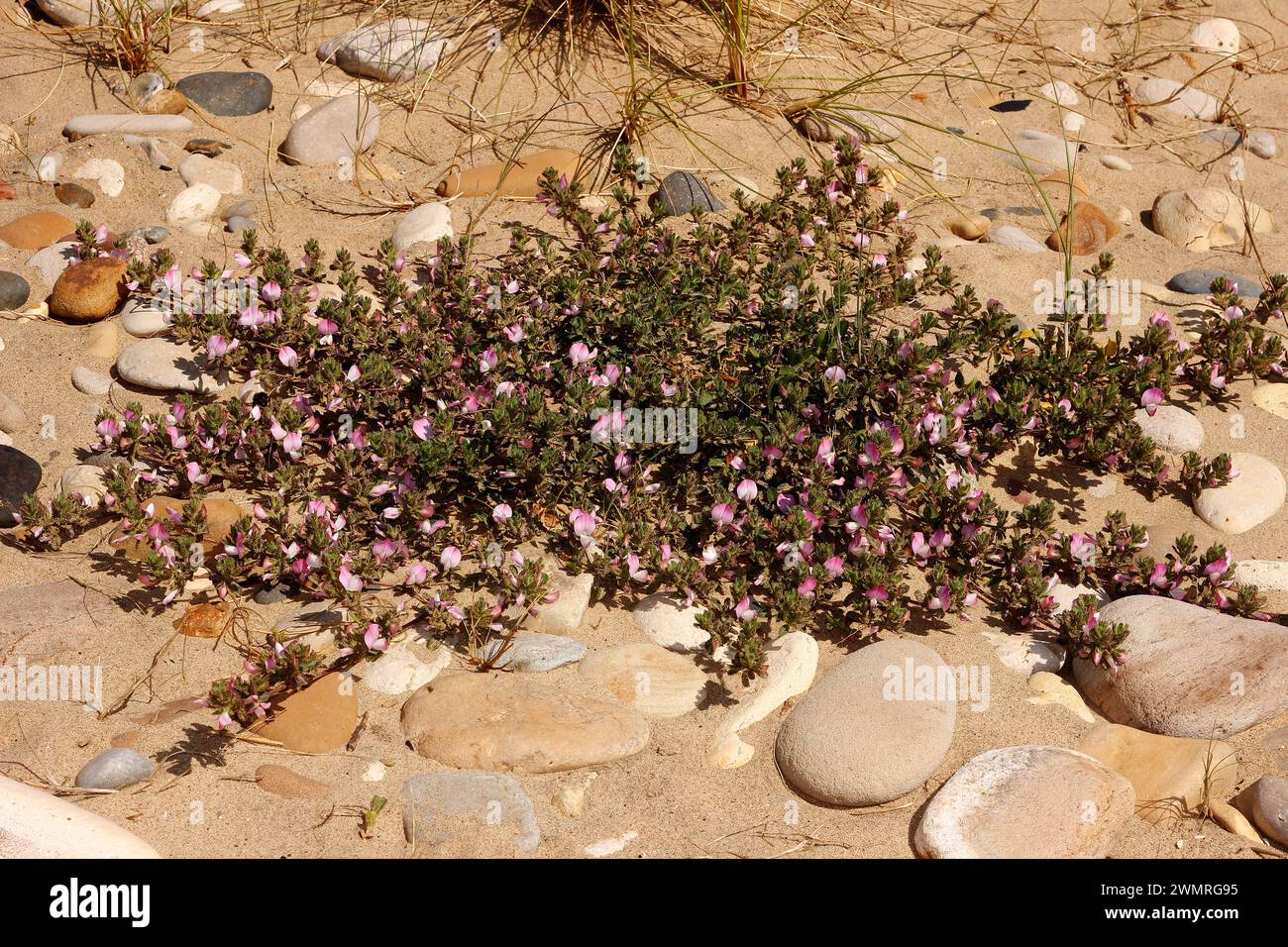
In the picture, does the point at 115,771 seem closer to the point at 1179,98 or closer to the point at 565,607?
the point at 565,607

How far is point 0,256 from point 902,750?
4.79 meters

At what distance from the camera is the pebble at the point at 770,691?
12.1 ft

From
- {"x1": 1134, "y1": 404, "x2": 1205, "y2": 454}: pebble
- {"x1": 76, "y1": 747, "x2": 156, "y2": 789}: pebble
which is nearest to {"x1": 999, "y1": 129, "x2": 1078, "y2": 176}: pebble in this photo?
{"x1": 1134, "y1": 404, "x2": 1205, "y2": 454}: pebble

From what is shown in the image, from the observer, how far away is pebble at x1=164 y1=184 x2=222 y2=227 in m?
5.85

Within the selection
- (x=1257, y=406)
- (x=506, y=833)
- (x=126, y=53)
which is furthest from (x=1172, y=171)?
(x=126, y=53)

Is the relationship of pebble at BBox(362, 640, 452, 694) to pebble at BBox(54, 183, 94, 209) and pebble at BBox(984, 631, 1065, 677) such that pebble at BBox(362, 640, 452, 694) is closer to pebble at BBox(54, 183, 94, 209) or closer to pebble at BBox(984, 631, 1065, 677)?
pebble at BBox(984, 631, 1065, 677)

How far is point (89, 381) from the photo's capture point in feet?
16.4

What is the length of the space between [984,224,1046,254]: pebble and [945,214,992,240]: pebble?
43 millimetres

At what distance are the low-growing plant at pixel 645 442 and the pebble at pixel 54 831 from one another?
19.3 inches

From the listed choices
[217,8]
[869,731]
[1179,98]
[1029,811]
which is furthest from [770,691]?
[217,8]

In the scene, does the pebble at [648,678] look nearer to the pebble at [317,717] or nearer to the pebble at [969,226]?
the pebble at [317,717]

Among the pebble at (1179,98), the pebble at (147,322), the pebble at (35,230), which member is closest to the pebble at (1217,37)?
the pebble at (1179,98)

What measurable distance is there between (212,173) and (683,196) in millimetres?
2489

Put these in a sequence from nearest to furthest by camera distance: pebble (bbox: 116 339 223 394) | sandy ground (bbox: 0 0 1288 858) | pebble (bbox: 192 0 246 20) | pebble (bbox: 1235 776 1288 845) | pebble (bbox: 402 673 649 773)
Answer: pebble (bbox: 1235 776 1288 845), sandy ground (bbox: 0 0 1288 858), pebble (bbox: 402 673 649 773), pebble (bbox: 116 339 223 394), pebble (bbox: 192 0 246 20)
